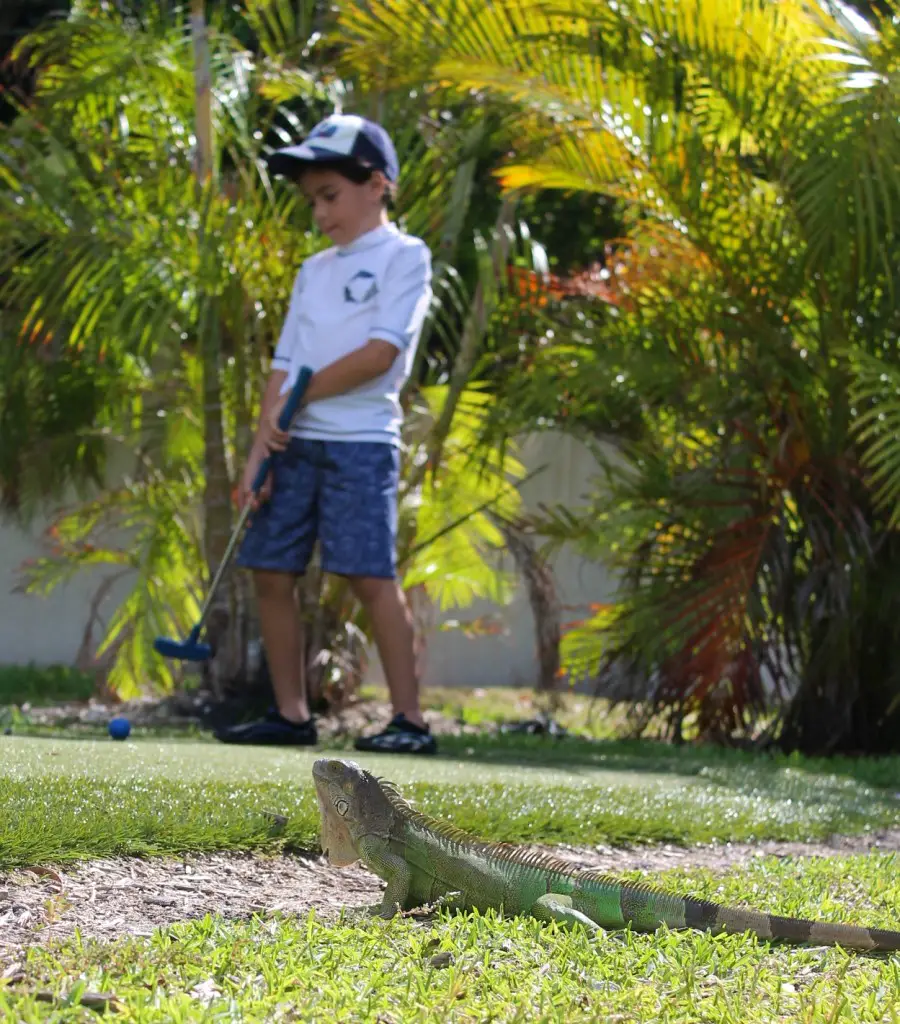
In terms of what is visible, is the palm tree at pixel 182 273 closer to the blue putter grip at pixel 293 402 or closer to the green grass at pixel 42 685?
the green grass at pixel 42 685

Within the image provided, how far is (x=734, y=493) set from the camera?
23.9 feet

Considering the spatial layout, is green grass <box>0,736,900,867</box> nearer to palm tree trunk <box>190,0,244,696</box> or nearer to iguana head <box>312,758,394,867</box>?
iguana head <box>312,758,394,867</box>

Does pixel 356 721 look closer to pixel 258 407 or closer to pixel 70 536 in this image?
pixel 258 407

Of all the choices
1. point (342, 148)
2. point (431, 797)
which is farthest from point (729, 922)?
point (342, 148)

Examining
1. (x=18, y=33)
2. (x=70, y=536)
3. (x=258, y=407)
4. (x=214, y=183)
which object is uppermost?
(x=18, y=33)

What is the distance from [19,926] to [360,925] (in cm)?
68

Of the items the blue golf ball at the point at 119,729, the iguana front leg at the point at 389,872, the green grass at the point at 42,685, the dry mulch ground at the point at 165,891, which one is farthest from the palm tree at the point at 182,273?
the iguana front leg at the point at 389,872

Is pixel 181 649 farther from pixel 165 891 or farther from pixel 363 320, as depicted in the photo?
pixel 165 891

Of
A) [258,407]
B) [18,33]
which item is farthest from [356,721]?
[18,33]

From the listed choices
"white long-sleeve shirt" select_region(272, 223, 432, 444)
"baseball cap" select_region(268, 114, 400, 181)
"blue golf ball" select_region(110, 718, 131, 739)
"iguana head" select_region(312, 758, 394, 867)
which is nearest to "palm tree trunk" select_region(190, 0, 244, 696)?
"white long-sleeve shirt" select_region(272, 223, 432, 444)

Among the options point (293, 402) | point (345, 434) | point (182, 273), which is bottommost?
point (345, 434)

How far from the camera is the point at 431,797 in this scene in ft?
14.1

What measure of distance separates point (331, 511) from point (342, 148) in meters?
1.47

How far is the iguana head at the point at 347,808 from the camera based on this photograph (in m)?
3.30
